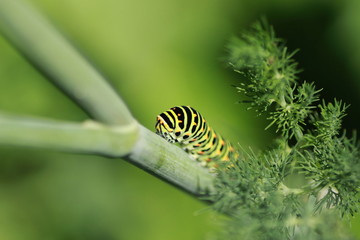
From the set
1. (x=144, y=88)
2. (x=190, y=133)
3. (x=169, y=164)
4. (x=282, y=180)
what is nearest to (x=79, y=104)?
(x=169, y=164)

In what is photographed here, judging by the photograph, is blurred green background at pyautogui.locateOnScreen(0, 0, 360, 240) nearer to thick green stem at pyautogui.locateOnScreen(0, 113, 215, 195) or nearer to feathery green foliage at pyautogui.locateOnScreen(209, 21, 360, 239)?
feathery green foliage at pyautogui.locateOnScreen(209, 21, 360, 239)

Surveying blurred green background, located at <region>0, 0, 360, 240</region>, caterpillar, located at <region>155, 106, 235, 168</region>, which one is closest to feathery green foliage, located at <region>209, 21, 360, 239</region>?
caterpillar, located at <region>155, 106, 235, 168</region>

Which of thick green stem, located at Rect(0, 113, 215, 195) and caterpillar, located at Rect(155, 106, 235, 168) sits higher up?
caterpillar, located at Rect(155, 106, 235, 168)

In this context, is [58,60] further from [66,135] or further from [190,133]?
[190,133]

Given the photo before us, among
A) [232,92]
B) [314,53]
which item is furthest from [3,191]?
[314,53]

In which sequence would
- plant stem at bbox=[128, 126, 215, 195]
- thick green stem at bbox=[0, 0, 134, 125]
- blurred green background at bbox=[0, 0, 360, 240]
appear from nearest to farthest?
thick green stem at bbox=[0, 0, 134, 125]
plant stem at bbox=[128, 126, 215, 195]
blurred green background at bbox=[0, 0, 360, 240]

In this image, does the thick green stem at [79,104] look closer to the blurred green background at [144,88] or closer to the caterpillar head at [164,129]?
the caterpillar head at [164,129]
